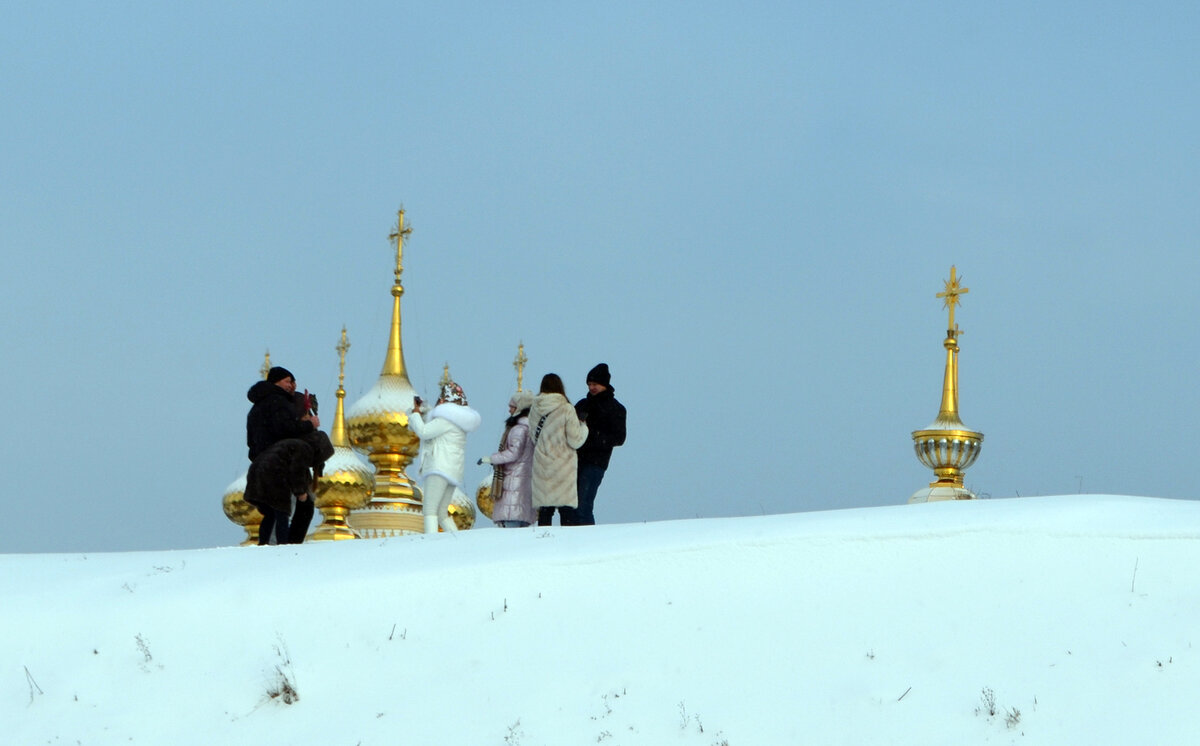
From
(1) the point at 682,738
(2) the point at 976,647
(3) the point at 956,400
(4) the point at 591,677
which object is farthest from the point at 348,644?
(3) the point at 956,400

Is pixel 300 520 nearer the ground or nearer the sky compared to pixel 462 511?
nearer the ground

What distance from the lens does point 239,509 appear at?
3775 centimetres

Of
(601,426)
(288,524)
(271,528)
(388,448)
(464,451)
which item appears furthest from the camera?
(388,448)

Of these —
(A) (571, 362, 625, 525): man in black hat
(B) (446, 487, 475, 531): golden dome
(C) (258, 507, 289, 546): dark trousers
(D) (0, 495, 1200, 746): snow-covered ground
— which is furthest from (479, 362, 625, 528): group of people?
(B) (446, 487, 475, 531): golden dome

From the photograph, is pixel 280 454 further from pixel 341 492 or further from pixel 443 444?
pixel 341 492

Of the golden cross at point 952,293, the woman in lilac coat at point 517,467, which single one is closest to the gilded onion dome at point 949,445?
the golden cross at point 952,293

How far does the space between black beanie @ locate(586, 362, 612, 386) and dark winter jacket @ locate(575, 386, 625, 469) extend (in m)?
0.07

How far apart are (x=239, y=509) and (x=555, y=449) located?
24.3 m

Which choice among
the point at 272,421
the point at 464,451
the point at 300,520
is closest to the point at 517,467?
the point at 464,451

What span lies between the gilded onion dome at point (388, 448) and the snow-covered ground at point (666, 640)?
66.1 feet

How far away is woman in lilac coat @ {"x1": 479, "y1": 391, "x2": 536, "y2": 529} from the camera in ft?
49.2

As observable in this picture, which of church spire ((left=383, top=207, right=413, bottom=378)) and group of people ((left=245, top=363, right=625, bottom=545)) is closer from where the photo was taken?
group of people ((left=245, top=363, right=625, bottom=545))

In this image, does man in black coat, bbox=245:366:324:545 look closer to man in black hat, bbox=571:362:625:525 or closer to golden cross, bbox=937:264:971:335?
man in black hat, bbox=571:362:625:525

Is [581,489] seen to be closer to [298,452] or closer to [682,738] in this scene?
[298,452]
